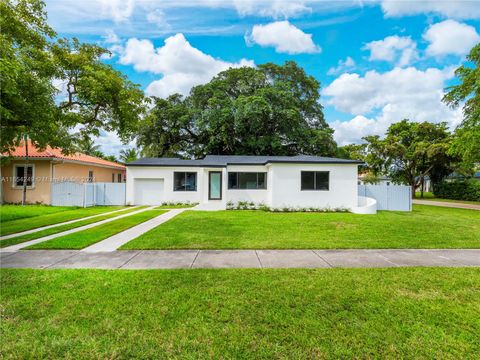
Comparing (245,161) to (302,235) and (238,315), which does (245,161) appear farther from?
(238,315)

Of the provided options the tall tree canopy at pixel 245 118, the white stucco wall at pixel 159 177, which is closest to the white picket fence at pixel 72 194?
the white stucco wall at pixel 159 177

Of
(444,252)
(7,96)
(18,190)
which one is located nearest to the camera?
(444,252)

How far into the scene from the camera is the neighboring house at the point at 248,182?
1462 cm

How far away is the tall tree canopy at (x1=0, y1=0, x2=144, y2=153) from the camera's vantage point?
728 centimetres

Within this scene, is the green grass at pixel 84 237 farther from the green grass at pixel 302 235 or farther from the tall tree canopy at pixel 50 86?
the tall tree canopy at pixel 50 86

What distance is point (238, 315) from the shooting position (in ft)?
10.4

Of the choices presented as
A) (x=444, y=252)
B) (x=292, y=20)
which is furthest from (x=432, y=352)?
(x=292, y=20)

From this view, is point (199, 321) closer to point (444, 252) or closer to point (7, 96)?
point (444, 252)

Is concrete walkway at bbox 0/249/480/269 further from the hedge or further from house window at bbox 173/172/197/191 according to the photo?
the hedge

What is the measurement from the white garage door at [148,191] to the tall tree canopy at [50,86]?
4.43 meters

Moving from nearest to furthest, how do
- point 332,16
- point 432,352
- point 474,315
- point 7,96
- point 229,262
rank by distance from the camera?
point 432,352, point 474,315, point 229,262, point 7,96, point 332,16

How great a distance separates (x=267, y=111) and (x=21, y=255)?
20585 millimetres

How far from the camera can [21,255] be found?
572cm

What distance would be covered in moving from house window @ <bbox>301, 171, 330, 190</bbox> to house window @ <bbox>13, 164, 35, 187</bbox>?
1824 cm
